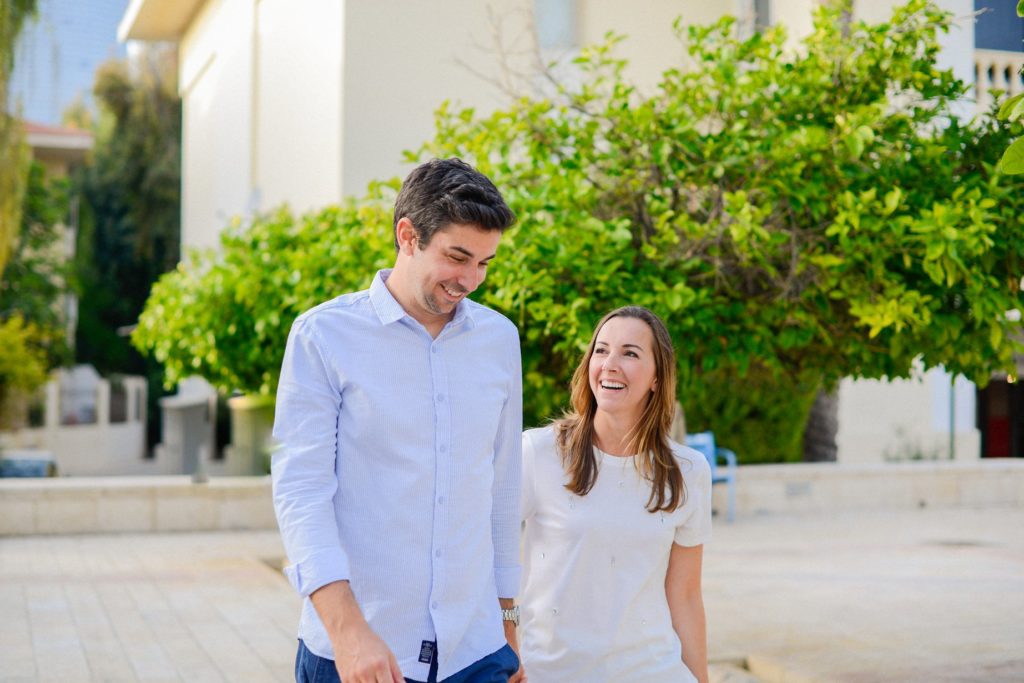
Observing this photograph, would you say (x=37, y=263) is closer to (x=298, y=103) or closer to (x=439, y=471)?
(x=298, y=103)

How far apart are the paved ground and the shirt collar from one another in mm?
4790

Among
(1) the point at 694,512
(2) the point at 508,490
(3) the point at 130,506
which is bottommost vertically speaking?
(3) the point at 130,506

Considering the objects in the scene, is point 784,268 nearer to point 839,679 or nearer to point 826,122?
point 826,122

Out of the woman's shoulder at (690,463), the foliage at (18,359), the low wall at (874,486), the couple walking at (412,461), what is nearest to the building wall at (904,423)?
the low wall at (874,486)

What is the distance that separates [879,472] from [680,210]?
1080cm

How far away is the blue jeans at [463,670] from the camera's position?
A: 245 centimetres

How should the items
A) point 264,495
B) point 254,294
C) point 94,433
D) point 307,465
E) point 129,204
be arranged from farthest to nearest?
point 129,204, point 94,433, point 264,495, point 254,294, point 307,465

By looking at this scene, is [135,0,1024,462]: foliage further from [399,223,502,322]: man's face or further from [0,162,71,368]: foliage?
[0,162,71,368]: foliage

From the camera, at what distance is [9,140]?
838 inches

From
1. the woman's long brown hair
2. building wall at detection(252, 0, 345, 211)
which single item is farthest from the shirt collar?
building wall at detection(252, 0, 345, 211)

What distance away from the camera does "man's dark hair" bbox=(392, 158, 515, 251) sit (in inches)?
98.2

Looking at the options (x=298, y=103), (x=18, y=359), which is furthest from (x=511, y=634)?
(x=18, y=359)

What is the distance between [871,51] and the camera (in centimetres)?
640

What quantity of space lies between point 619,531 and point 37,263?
27463 millimetres
